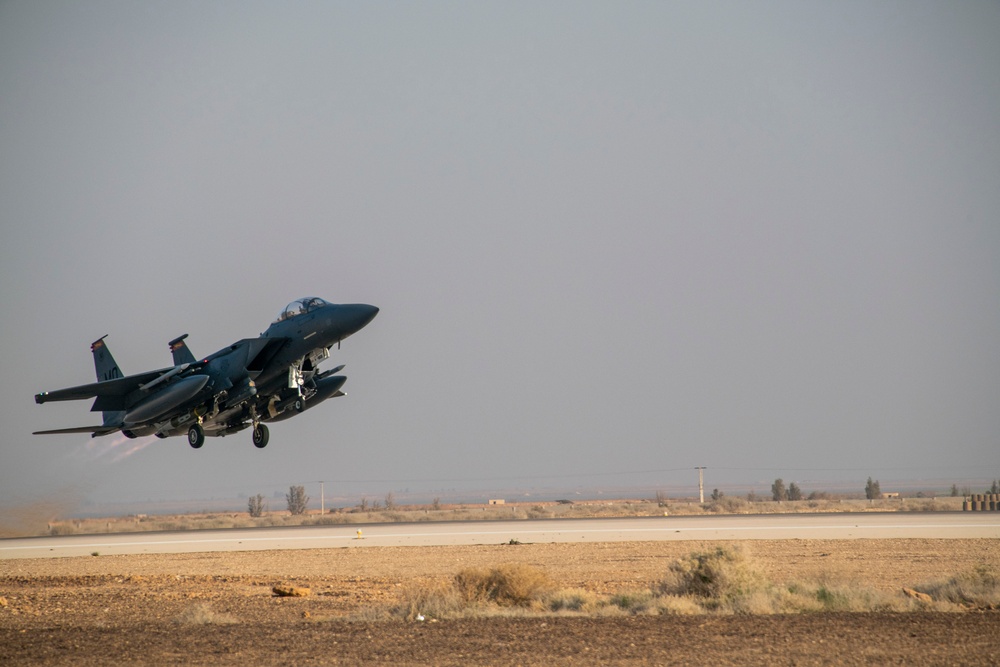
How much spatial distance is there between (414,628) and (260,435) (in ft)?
59.6

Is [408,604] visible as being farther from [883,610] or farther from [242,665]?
[883,610]

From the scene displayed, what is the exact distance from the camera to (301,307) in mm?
30188

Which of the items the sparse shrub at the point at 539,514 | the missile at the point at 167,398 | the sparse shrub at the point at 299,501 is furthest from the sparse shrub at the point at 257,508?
the missile at the point at 167,398

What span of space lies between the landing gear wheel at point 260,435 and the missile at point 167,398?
3234 millimetres

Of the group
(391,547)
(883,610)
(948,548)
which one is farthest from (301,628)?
(948,548)

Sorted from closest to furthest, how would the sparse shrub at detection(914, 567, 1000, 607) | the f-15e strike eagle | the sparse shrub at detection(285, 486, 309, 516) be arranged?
1. the sparse shrub at detection(914, 567, 1000, 607)
2. the f-15e strike eagle
3. the sparse shrub at detection(285, 486, 309, 516)

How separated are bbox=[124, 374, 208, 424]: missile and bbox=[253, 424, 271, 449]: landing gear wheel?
3234 millimetres

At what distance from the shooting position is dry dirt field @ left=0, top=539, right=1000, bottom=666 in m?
13.5

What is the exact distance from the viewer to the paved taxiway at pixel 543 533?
126 ft

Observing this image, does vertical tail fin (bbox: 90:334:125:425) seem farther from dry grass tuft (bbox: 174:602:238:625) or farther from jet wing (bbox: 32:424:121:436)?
dry grass tuft (bbox: 174:602:238:625)

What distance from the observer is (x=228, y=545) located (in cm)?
4103

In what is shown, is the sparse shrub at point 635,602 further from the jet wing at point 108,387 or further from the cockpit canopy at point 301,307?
the jet wing at point 108,387

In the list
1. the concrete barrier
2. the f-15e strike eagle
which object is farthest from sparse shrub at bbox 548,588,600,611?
the concrete barrier

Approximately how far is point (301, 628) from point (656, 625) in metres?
6.00
